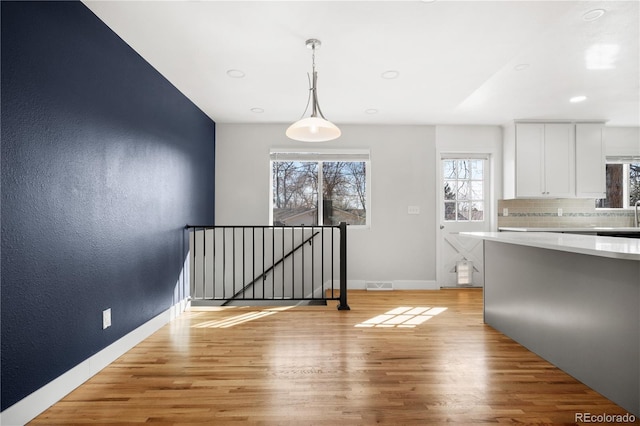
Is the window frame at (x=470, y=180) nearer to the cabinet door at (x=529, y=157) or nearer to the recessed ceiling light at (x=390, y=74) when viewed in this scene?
the cabinet door at (x=529, y=157)

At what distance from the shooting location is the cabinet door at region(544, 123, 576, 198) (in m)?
4.79

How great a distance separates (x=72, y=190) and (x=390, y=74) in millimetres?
2720

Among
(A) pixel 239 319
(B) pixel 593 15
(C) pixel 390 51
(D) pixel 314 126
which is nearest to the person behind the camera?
(B) pixel 593 15

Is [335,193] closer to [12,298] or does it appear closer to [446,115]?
[446,115]

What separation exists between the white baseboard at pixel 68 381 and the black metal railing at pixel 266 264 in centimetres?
146

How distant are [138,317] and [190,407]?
4.18 ft

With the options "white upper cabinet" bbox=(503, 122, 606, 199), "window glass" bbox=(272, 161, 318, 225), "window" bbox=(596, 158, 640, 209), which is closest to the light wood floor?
"window glass" bbox=(272, 161, 318, 225)

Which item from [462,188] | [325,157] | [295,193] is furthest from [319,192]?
[462,188]

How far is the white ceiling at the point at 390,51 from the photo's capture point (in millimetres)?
2205

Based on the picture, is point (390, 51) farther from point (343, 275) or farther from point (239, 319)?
point (239, 319)

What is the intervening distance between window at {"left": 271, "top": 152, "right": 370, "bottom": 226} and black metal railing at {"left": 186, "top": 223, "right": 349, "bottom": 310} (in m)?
0.29

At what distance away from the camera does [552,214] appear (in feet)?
16.7

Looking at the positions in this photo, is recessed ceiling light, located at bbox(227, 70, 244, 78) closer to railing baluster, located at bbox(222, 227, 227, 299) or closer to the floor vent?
railing baluster, located at bbox(222, 227, 227, 299)

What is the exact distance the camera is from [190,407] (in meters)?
1.83
